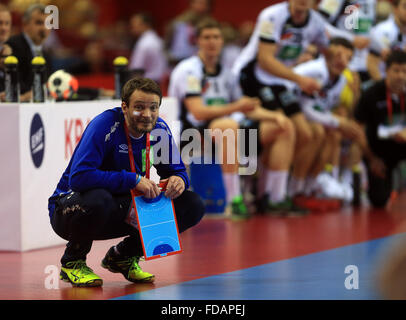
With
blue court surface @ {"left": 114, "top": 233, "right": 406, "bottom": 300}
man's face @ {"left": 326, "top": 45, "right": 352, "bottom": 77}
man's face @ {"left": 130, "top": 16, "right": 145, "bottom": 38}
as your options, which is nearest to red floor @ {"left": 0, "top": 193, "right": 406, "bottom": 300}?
blue court surface @ {"left": 114, "top": 233, "right": 406, "bottom": 300}

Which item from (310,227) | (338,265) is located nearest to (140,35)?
(310,227)

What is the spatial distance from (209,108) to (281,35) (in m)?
1.08

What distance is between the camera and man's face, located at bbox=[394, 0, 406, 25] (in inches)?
397

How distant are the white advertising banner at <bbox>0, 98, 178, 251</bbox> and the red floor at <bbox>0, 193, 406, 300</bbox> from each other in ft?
0.44

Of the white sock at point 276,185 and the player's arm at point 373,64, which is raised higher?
the player's arm at point 373,64

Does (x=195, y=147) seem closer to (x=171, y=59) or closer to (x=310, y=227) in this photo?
(x=310, y=227)

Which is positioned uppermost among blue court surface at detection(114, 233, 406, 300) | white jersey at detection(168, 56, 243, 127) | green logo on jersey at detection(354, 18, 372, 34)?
green logo on jersey at detection(354, 18, 372, 34)

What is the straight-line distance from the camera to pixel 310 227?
7922 mm

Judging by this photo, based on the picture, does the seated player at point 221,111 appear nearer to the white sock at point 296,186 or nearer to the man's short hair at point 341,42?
the white sock at point 296,186

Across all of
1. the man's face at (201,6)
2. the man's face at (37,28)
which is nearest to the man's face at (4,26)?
the man's face at (37,28)

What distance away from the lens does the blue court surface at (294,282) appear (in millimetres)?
4730

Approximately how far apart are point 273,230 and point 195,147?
119cm

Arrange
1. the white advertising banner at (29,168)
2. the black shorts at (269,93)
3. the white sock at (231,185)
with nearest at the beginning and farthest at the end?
1. the white advertising banner at (29,168)
2. the white sock at (231,185)
3. the black shorts at (269,93)

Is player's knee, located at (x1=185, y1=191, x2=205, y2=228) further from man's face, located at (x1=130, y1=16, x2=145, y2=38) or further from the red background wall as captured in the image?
the red background wall
